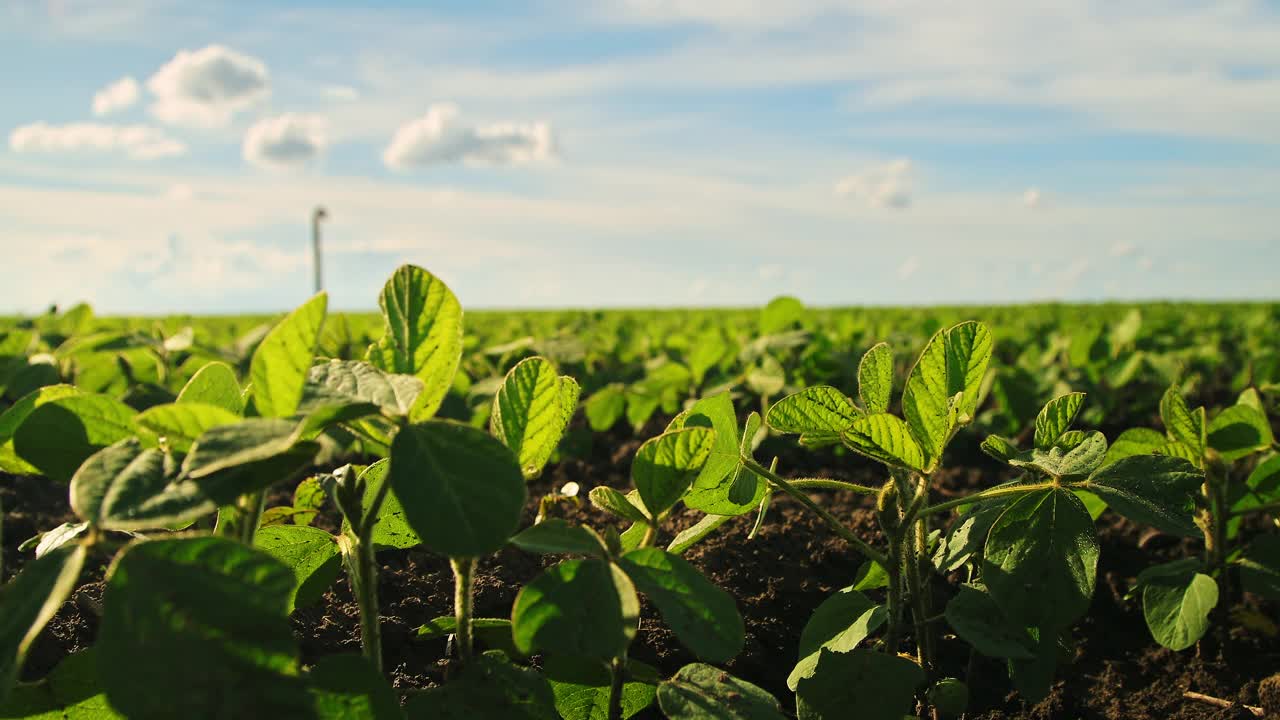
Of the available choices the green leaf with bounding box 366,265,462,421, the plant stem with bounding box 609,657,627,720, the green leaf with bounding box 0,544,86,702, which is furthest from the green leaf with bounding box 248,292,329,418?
the plant stem with bounding box 609,657,627,720

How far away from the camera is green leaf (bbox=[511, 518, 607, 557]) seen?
98 centimetres

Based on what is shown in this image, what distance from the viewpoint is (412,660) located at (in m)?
1.75

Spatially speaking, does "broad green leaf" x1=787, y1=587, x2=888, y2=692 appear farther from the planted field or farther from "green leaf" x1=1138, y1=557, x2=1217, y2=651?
"green leaf" x1=1138, y1=557, x2=1217, y2=651

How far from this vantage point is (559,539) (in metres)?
1.00

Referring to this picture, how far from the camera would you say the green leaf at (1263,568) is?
74.4 inches

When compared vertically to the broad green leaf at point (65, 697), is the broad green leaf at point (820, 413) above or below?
above

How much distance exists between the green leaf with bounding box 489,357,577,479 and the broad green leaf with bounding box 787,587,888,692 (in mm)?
566

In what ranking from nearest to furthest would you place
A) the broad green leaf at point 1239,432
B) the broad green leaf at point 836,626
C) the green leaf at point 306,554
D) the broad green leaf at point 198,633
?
the broad green leaf at point 198,633 < the green leaf at point 306,554 < the broad green leaf at point 836,626 < the broad green leaf at point 1239,432

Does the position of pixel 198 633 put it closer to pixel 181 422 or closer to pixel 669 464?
pixel 181 422

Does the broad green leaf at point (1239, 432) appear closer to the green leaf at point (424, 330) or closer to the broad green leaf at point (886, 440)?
the broad green leaf at point (886, 440)

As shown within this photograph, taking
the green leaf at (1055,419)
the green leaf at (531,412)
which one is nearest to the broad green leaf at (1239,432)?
the green leaf at (1055,419)

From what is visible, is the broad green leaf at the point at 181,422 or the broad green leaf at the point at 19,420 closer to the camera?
the broad green leaf at the point at 181,422

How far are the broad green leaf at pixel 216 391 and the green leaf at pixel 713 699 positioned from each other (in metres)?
0.62

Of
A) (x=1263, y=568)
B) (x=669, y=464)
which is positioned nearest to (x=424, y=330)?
(x=669, y=464)
